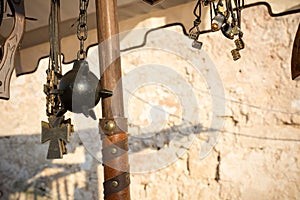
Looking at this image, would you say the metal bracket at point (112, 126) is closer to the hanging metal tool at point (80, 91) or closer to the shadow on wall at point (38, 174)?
the hanging metal tool at point (80, 91)

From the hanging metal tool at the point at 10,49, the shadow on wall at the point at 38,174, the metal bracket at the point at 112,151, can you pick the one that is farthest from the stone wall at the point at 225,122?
the metal bracket at the point at 112,151

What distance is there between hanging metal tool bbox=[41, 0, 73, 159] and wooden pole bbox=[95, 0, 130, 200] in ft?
0.38

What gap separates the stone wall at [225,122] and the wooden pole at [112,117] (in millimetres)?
787

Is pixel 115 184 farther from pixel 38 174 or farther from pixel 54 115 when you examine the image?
pixel 38 174

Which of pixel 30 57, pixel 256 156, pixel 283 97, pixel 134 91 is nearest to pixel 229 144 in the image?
pixel 256 156

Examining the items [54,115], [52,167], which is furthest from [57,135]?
[52,167]

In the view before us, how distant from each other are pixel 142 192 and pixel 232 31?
1023 mm

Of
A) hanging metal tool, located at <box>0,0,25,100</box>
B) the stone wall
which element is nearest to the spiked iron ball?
hanging metal tool, located at <box>0,0,25,100</box>

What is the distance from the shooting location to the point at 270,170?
1.35 metres

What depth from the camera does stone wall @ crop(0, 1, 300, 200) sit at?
1342 mm

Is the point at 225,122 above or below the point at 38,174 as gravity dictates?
above

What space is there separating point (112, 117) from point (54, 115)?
0.19 metres

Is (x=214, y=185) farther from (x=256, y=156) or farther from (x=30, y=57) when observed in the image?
(x=30, y=57)

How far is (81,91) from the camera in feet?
2.52
